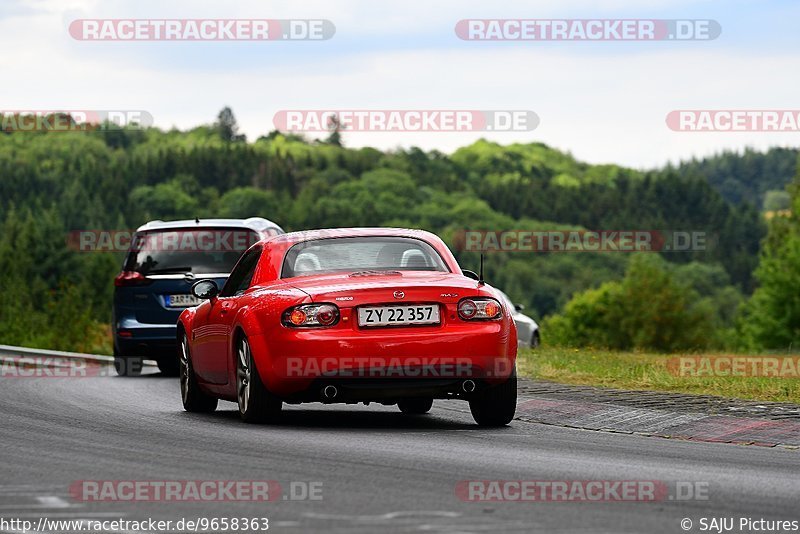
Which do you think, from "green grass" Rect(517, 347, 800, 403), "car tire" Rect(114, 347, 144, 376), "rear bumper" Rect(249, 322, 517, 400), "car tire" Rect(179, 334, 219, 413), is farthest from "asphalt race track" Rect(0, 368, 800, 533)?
"car tire" Rect(114, 347, 144, 376)

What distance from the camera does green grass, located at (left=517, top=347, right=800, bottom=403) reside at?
14.0 m

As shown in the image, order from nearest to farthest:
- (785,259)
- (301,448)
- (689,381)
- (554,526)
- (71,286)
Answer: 1. (554,526)
2. (301,448)
3. (689,381)
4. (71,286)
5. (785,259)

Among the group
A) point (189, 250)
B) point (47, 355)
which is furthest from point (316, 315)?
point (47, 355)

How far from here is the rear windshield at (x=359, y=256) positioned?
12078mm

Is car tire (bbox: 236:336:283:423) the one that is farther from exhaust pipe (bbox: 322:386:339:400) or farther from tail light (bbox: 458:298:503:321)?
tail light (bbox: 458:298:503:321)

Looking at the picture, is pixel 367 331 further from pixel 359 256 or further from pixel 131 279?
pixel 131 279

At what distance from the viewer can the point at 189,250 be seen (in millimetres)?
19562

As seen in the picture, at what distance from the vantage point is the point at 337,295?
36.7 ft

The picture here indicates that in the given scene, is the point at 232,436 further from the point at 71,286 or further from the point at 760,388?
the point at 71,286

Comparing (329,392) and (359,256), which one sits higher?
(359,256)

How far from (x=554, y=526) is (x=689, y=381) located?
868 centimetres

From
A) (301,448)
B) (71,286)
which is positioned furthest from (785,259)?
(301,448)

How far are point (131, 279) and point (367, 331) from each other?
30.4 ft

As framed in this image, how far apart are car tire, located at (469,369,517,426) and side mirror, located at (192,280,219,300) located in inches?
97.6
